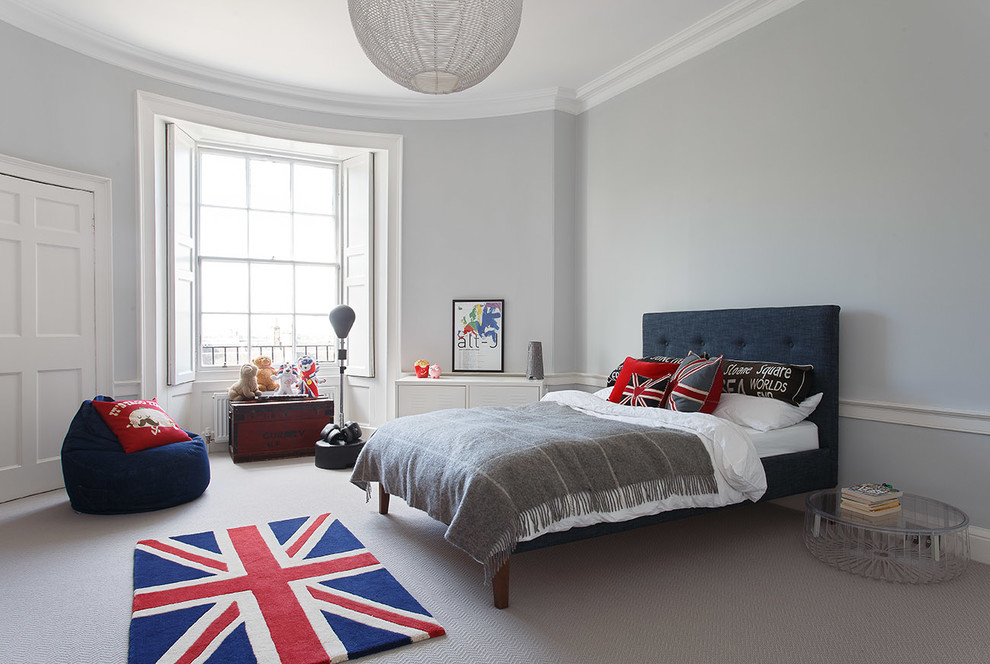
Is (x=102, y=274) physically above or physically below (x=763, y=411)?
above

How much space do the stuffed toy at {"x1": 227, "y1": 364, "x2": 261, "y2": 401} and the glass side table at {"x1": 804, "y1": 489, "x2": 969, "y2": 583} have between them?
406cm

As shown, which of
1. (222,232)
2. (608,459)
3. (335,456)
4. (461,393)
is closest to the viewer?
(608,459)

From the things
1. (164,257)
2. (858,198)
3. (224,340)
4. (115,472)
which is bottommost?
(115,472)

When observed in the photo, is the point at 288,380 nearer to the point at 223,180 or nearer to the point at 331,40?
the point at 223,180

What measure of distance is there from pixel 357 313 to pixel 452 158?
63.5 inches

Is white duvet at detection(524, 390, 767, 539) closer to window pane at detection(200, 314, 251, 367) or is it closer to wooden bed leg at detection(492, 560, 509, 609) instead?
wooden bed leg at detection(492, 560, 509, 609)

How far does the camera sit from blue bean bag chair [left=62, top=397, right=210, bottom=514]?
350 centimetres

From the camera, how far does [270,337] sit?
5.69 m

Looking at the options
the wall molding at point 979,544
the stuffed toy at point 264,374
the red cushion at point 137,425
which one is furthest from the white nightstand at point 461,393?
the wall molding at point 979,544

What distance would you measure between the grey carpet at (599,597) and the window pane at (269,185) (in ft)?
9.93

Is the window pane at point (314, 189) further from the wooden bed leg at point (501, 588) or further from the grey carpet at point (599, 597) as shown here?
the wooden bed leg at point (501, 588)

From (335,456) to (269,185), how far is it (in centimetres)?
259

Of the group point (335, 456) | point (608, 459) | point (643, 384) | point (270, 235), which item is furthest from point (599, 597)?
point (270, 235)

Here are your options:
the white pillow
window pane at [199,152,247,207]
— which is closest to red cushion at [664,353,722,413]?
the white pillow
